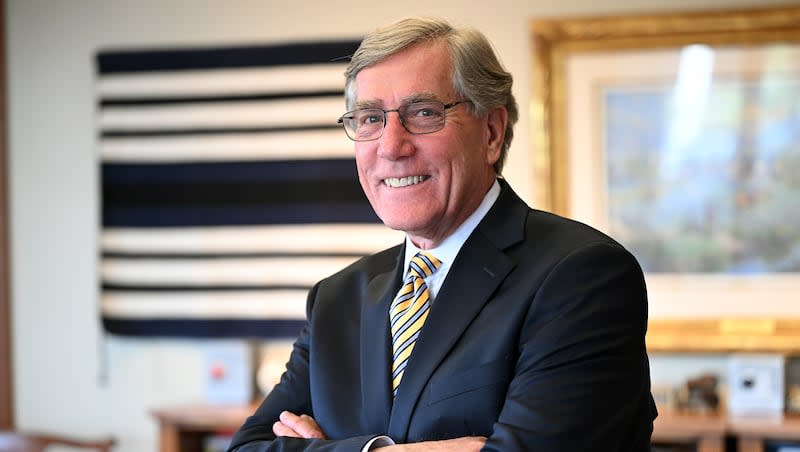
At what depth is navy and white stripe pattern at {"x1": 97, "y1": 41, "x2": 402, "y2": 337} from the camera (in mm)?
3846

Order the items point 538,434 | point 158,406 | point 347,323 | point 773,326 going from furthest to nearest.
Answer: point 158,406 → point 773,326 → point 347,323 → point 538,434

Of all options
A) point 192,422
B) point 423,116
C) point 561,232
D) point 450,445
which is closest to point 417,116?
point 423,116

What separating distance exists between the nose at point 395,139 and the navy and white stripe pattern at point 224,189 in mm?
2188

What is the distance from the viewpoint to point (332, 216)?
385cm

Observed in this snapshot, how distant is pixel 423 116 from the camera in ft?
5.32

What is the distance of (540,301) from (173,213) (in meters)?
2.67

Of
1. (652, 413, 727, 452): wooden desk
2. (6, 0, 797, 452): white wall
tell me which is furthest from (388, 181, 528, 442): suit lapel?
(6, 0, 797, 452): white wall

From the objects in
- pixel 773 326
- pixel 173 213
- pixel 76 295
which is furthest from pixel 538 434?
pixel 76 295

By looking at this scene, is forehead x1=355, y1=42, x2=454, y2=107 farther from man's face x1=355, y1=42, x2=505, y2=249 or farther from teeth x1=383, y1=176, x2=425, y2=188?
teeth x1=383, y1=176, x2=425, y2=188

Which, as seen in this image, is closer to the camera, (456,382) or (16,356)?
(456,382)

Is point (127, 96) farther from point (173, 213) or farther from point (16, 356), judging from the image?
point (16, 356)

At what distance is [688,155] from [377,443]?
238cm

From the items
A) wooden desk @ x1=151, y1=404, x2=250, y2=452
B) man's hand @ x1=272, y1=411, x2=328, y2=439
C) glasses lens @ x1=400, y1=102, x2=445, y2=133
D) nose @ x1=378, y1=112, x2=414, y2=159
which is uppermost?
glasses lens @ x1=400, y1=102, x2=445, y2=133

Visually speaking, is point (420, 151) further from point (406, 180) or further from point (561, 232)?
point (561, 232)
